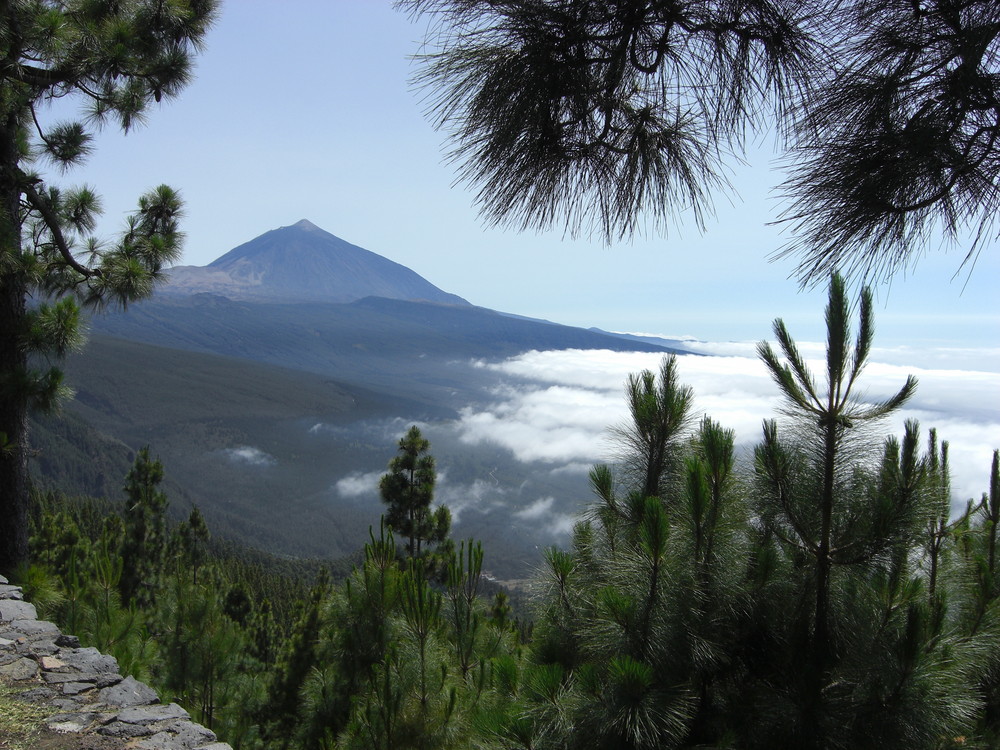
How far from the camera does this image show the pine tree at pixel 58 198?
621 cm

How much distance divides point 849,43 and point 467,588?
3787 mm

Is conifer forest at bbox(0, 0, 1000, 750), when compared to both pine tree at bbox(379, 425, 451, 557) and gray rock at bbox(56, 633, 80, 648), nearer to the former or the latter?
gray rock at bbox(56, 633, 80, 648)

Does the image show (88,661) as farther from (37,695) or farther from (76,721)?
(76,721)

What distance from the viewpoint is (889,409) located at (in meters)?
2.29

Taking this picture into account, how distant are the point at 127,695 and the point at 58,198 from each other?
6.68m

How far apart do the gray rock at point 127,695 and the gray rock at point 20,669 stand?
1.50ft

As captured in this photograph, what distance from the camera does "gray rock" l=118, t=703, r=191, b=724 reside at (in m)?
3.31

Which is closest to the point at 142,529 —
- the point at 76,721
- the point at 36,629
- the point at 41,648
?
the point at 36,629

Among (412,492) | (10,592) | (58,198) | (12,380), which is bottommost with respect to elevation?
(412,492)

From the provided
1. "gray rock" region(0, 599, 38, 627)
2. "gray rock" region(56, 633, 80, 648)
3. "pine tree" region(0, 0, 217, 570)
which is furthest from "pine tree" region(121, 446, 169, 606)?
"gray rock" region(56, 633, 80, 648)

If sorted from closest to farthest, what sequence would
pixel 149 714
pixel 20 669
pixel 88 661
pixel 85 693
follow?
pixel 149 714 → pixel 85 693 → pixel 20 669 → pixel 88 661

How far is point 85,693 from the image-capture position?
354 centimetres

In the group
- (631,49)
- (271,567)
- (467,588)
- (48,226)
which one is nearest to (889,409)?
(631,49)

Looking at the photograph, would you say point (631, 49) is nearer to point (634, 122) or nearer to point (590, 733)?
point (634, 122)
